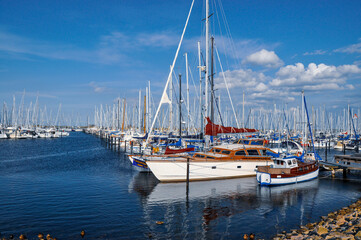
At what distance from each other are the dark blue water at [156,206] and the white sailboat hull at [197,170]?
699 mm

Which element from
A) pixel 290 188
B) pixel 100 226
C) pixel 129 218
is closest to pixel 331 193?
pixel 290 188

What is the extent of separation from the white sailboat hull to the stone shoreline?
10.7 meters

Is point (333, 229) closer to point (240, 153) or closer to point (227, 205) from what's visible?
point (227, 205)

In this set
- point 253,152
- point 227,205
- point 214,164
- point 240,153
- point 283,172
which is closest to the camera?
point 227,205

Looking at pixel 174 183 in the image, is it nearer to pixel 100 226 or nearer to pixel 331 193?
pixel 100 226

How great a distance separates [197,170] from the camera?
82.8 ft

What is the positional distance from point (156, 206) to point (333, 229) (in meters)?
10.8

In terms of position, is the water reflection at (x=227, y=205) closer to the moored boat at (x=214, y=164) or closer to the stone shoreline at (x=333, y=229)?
the moored boat at (x=214, y=164)

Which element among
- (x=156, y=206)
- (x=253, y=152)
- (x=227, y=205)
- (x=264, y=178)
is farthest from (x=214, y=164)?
(x=156, y=206)

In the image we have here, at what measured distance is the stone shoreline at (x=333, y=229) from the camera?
1257 cm

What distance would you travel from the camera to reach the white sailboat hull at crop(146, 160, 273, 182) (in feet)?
81.1

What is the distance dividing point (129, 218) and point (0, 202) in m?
10.3

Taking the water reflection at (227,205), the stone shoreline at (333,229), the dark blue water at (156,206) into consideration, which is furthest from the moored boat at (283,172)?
the stone shoreline at (333,229)

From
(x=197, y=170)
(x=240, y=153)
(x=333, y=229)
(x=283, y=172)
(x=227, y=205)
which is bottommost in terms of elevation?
(x=227, y=205)
